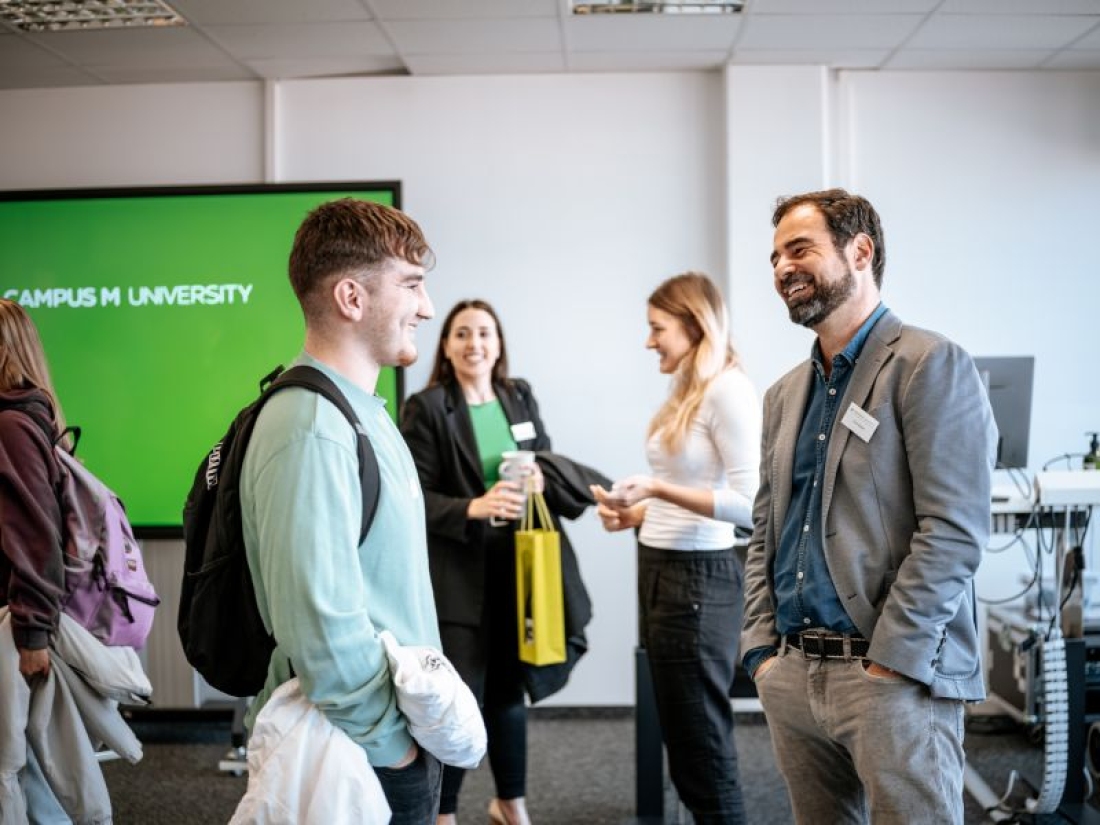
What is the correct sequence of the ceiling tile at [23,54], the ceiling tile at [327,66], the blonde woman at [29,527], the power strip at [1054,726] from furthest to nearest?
the ceiling tile at [327,66]
the ceiling tile at [23,54]
the power strip at [1054,726]
the blonde woman at [29,527]

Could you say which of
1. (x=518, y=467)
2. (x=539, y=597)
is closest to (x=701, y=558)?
(x=539, y=597)

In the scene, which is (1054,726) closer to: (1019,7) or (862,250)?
(862,250)

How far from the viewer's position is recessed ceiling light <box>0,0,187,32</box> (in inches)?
157

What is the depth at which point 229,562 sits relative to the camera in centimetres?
152

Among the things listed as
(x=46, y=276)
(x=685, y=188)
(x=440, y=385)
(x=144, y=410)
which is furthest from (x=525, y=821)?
(x=46, y=276)

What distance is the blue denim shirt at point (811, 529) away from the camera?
6.09ft

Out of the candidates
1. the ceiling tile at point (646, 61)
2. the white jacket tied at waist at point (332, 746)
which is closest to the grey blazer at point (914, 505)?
the white jacket tied at waist at point (332, 746)

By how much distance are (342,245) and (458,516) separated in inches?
57.2

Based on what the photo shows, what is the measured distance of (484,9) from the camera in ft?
12.8

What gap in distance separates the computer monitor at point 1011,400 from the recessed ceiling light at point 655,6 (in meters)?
1.59

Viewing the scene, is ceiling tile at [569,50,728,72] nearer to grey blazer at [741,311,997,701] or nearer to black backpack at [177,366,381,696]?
grey blazer at [741,311,997,701]

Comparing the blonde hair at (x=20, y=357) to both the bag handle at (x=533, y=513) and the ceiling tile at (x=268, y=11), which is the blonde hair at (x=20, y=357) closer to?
the bag handle at (x=533, y=513)

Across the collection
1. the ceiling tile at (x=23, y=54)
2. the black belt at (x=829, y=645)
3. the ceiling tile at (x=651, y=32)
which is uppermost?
the ceiling tile at (x=651, y=32)

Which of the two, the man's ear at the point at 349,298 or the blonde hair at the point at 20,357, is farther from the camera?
the blonde hair at the point at 20,357
